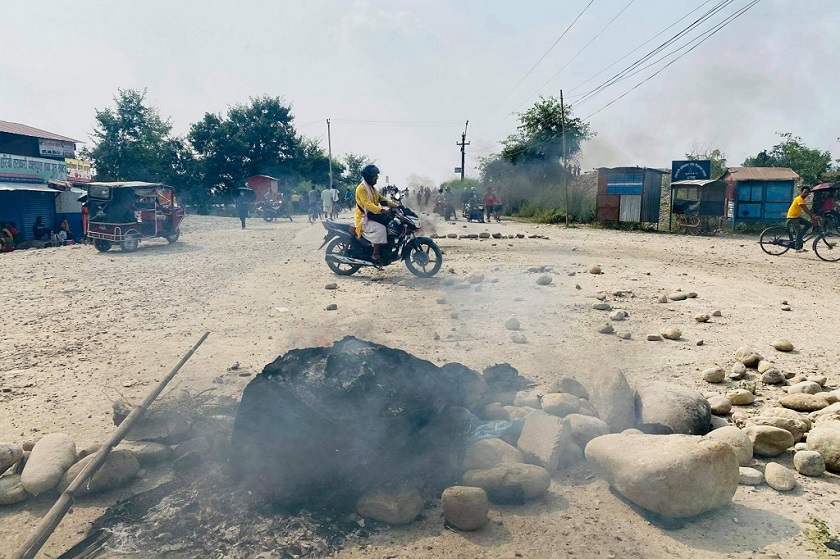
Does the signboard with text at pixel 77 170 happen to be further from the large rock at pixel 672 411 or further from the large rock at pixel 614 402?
the large rock at pixel 672 411

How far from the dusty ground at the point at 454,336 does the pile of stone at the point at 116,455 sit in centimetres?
10

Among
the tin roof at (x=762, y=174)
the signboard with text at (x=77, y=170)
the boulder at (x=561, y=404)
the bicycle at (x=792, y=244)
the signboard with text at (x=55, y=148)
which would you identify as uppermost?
the signboard with text at (x=55, y=148)

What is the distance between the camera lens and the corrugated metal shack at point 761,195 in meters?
20.1

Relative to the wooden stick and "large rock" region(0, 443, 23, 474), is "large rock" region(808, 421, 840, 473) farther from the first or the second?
"large rock" region(0, 443, 23, 474)

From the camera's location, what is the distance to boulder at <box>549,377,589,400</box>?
412 centimetres

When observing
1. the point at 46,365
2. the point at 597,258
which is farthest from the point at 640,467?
the point at 597,258

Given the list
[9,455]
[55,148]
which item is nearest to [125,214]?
[55,148]

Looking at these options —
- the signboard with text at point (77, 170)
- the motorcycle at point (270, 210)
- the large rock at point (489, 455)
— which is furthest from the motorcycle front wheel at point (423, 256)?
the signboard with text at point (77, 170)

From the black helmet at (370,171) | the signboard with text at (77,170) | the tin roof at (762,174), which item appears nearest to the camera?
the black helmet at (370,171)

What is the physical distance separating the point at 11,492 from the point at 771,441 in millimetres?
4317

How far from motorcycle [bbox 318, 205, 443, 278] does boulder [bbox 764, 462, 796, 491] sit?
263 inches

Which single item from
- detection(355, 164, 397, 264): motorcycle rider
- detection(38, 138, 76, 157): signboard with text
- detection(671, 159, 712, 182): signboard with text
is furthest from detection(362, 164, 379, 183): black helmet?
detection(38, 138, 76, 157): signboard with text

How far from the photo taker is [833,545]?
2.58 m

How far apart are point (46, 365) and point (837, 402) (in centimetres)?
643
